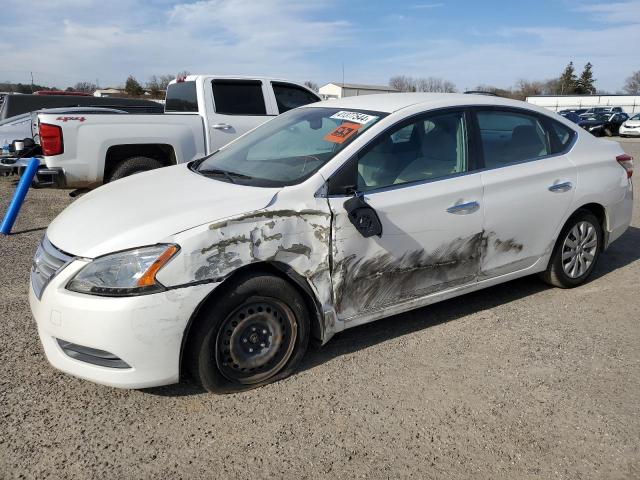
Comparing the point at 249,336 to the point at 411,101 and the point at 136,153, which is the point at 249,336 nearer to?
the point at 411,101

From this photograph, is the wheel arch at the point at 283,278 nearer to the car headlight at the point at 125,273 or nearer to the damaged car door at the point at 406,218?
the damaged car door at the point at 406,218

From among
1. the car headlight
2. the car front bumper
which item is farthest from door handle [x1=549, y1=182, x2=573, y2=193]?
the car headlight

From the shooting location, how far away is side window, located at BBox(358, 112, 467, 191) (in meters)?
3.44

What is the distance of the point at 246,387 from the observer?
3117mm

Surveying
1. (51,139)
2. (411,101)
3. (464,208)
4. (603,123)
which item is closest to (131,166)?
(51,139)

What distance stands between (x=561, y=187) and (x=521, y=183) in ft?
1.58

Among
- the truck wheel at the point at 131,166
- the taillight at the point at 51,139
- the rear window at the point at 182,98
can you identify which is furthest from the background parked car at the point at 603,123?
the taillight at the point at 51,139

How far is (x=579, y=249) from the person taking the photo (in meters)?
4.63

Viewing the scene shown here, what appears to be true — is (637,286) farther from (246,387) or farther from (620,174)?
(246,387)

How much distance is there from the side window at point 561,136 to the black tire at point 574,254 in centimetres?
57

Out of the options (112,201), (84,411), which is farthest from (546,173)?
(84,411)

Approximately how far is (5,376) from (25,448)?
2.63 ft

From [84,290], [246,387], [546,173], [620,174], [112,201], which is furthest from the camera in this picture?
[620,174]

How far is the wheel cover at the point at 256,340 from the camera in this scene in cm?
300
